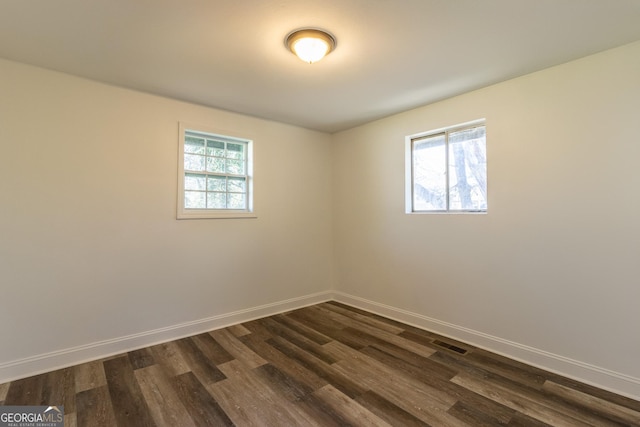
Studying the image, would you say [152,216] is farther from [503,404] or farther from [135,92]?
[503,404]

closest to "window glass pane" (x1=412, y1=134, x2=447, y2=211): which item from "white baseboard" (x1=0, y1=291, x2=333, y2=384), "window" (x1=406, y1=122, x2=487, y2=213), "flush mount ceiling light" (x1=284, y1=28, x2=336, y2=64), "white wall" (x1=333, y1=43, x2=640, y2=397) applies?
"window" (x1=406, y1=122, x2=487, y2=213)

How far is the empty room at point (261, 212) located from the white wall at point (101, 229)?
0.7 inches

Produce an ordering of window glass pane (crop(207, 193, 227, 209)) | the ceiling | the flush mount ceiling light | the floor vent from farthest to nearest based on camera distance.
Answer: window glass pane (crop(207, 193, 227, 209))
the floor vent
the flush mount ceiling light
the ceiling

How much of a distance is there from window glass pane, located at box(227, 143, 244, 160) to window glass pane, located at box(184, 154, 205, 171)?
0.36 meters

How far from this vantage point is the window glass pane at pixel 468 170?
9.70 ft

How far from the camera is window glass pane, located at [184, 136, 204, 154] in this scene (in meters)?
3.26

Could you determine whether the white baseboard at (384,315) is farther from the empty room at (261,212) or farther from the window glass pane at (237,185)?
the window glass pane at (237,185)

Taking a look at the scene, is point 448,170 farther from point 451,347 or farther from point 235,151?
point 235,151

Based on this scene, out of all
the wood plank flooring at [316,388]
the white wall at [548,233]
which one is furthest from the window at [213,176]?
the white wall at [548,233]

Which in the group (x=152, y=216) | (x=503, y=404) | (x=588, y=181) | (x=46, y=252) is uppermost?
(x=588, y=181)

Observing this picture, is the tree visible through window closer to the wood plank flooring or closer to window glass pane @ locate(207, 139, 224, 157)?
the wood plank flooring

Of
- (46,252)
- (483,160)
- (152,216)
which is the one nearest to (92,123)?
(152,216)

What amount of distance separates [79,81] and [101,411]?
8.71 feet

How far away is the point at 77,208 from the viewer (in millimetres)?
A: 2586
